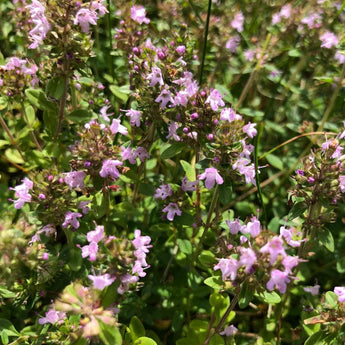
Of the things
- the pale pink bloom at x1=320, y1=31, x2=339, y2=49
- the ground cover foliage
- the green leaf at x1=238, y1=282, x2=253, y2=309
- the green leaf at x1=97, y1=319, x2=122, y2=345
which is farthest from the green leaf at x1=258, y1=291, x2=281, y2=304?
the pale pink bloom at x1=320, y1=31, x2=339, y2=49

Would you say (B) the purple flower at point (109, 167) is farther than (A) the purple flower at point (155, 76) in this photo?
No

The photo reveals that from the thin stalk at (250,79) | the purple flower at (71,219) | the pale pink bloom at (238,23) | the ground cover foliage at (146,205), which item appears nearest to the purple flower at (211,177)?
the ground cover foliage at (146,205)

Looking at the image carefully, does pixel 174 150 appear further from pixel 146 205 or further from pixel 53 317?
pixel 53 317

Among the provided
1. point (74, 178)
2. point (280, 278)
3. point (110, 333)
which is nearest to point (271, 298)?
point (280, 278)

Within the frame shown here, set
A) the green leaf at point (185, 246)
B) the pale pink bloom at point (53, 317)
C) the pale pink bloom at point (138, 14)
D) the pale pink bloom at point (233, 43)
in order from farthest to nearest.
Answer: the pale pink bloom at point (233, 43)
the pale pink bloom at point (138, 14)
the green leaf at point (185, 246)
the pale pink bloom at point (53, 317)

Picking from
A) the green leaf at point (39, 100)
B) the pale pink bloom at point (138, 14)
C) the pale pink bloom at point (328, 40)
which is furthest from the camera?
the pale pink bloom at point (328, 40)

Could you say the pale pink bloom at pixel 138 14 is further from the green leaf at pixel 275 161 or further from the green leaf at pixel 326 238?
the green leaf at pixel 326 238
